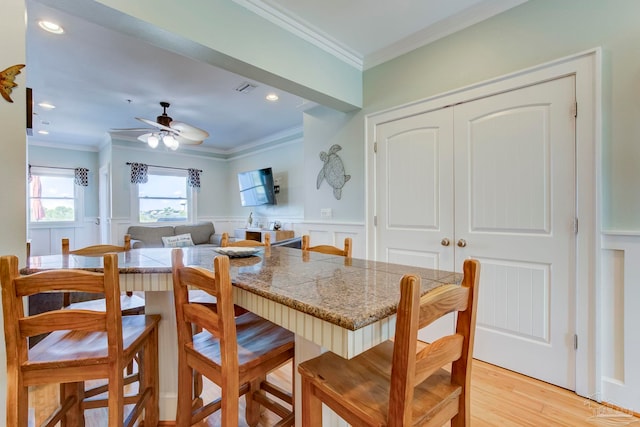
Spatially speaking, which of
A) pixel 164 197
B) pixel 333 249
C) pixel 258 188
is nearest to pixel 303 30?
pixel 333 249

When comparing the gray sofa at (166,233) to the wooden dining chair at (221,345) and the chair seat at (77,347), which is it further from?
the wooden dining chair at (221,345)

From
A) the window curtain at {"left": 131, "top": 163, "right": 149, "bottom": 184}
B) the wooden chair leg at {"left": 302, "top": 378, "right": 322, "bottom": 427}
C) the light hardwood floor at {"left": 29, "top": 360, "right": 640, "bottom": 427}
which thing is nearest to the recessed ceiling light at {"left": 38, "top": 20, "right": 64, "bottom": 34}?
the light hardwood floor at {"left": 29, "top": 360, "right": 640, "bottom": 427}

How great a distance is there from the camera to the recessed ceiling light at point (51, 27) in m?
2.21

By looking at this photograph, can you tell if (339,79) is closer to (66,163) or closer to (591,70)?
(591,70)

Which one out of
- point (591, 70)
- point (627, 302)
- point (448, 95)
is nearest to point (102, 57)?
point (448, 95)

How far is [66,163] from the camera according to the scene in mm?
5969

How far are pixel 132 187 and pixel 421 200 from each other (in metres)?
5.28

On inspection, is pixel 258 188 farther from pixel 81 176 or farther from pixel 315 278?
pixel 315 278

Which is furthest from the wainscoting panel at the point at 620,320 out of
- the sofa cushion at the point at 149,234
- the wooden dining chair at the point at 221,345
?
the sofa cushion at the point at 149,234

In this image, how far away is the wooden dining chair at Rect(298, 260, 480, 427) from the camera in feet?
2.29

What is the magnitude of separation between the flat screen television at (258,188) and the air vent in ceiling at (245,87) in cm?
189

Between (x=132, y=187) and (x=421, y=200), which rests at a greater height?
(x=132, y=187)

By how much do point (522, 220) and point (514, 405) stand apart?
3.67ft

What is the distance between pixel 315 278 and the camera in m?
1.17
